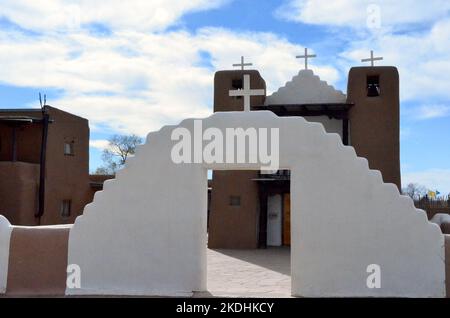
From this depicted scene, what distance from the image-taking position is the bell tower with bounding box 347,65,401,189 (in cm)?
1839

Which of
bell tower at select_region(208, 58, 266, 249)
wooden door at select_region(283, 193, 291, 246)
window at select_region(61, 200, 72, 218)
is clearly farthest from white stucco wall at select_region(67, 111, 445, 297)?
window at select_region(61, 200, 72, 218)

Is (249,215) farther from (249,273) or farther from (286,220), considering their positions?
(249,273)

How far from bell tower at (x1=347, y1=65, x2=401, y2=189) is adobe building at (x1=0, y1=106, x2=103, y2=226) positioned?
40.3 ft


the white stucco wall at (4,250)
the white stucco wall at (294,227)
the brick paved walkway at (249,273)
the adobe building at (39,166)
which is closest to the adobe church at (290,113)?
the brick paved walkway at (249,273)

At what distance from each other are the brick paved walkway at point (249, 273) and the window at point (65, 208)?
26.8 ft

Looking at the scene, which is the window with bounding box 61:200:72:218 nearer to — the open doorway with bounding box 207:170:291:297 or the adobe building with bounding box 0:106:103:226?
the adobe building with bounding box 0:106:103:226

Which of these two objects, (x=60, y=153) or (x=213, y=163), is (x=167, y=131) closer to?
(x=213, y=163)

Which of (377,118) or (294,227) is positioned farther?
(377,118)

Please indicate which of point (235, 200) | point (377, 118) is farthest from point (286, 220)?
point (377, 118)

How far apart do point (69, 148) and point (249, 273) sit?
13.8 m

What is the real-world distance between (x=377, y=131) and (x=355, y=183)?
10051 millimetres

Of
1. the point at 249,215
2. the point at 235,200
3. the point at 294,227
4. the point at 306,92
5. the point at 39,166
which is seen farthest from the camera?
the point at 39,166

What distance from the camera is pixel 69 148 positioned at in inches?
926

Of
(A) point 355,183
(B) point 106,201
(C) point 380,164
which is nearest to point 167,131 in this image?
(B) point 106,201
